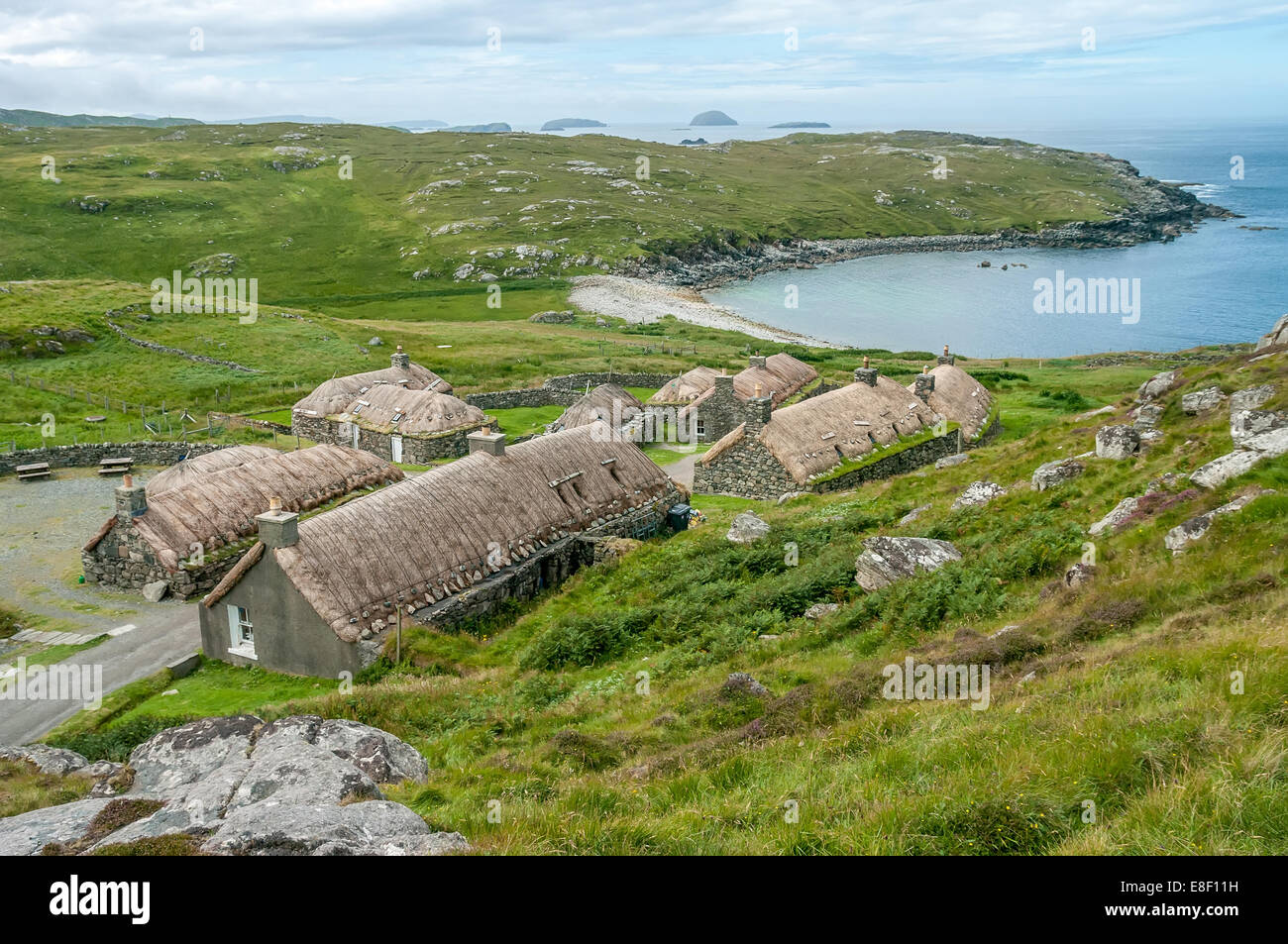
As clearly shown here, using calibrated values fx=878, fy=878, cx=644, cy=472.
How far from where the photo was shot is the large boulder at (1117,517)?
19.0 meters

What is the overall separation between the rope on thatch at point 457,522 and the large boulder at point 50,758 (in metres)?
7.68

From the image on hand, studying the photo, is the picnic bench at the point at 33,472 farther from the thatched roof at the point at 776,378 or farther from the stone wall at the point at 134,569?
the thatched roof at the point at 776,378

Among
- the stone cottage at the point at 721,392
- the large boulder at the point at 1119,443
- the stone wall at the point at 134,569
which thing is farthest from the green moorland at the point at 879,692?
A: the stone cottage at the point at 721,392

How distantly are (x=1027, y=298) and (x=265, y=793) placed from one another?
15286 centimetres

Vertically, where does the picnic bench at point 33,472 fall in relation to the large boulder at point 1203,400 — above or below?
below

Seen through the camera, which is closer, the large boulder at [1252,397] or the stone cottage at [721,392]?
the large boulder at [1252,397]

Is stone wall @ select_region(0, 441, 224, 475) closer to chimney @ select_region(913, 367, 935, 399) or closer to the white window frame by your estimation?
the white window frame

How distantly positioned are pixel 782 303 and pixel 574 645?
126 m

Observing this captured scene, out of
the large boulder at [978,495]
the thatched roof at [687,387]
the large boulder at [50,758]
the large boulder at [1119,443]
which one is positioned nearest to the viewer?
the large boulder at [50,758]

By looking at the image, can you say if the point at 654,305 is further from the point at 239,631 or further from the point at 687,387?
the point at 239,631

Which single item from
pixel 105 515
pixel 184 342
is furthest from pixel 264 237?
pixel 105 515

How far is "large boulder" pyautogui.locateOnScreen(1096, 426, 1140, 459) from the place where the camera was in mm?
24641

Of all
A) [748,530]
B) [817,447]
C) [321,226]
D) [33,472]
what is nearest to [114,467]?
[33,472]

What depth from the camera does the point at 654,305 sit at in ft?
425
